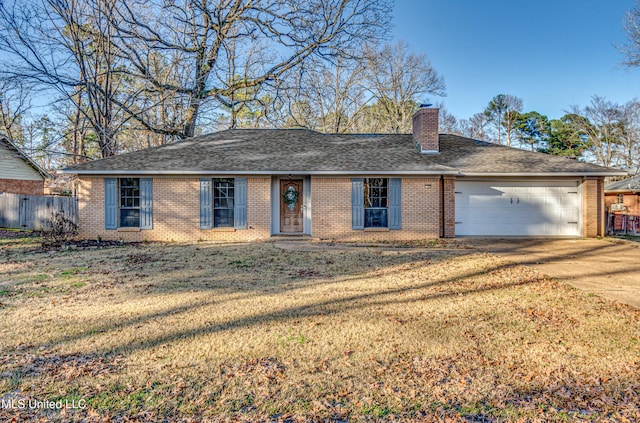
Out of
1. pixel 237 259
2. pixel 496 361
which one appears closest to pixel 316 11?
pixel 237 259

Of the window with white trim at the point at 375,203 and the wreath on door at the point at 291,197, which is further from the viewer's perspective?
the wreath on door at the point at 291,197

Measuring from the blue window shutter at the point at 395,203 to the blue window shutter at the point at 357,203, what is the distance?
99 centimetres

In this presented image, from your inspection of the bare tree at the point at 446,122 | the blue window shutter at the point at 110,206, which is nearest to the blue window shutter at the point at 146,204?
the blue window shutter at the point at 110,206

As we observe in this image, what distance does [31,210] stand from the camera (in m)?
17.2

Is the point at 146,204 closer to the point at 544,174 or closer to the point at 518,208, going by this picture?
the point at 518,208

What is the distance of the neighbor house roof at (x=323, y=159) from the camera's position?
41.9ft

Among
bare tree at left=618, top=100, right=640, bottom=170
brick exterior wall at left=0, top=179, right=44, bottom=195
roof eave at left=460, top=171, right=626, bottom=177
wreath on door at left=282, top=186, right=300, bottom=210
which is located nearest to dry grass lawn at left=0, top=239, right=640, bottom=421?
wreath on door at left=282, top=186, right=300, bottom=210

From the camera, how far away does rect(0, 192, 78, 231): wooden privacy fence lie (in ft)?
52.7

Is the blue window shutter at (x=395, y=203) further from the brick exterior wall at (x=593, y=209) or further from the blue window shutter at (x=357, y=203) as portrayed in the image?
the brick exterior wall at (x=593, y=209)

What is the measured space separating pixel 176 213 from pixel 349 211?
5.90 meters

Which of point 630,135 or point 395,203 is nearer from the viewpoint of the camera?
point 395,203

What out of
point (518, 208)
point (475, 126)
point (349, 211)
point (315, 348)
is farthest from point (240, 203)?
point (475, 126)

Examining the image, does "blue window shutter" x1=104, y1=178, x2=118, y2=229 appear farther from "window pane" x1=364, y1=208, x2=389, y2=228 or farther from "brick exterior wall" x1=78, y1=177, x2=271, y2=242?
"window pane" x1=364, y1=208, x2=389, y2=228

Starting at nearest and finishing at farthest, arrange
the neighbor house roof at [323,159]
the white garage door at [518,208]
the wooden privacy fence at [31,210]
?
1. the neighbor house roof at [323,159]
2. the white garage door at [518,208]
3. the wooden privacy fence at [31,210]
